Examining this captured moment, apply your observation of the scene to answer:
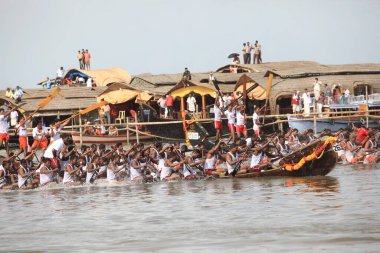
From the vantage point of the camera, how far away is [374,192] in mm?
22203

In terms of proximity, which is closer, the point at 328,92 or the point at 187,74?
the point at 328,92

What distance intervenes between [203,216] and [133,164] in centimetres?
641

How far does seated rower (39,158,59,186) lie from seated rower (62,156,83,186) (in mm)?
286

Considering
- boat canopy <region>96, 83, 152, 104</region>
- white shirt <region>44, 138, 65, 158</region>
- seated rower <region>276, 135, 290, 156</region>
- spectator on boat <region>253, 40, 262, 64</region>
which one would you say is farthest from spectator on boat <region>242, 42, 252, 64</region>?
white shirt <region>44, 138, 65, 158</region>

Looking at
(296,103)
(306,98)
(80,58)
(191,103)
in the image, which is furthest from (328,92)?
(80,58)

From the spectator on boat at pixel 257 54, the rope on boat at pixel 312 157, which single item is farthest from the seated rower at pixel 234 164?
the spectator on boat at pixel 257 54

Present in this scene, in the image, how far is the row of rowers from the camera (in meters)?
25.2

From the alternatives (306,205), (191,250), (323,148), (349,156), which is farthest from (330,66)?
(191,250)

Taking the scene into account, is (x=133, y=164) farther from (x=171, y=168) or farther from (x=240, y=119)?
(x=240, y=119)

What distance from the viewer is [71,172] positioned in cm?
2552

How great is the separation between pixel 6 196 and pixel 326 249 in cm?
1231

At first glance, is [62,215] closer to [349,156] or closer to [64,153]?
[64,153]

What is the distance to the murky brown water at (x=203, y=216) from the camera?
53.7 feet

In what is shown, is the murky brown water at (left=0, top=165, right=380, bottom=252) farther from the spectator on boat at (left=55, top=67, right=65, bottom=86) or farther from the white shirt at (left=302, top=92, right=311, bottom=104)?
the spectator on boat at (left=55, top=67, right=65, bottom=86)
